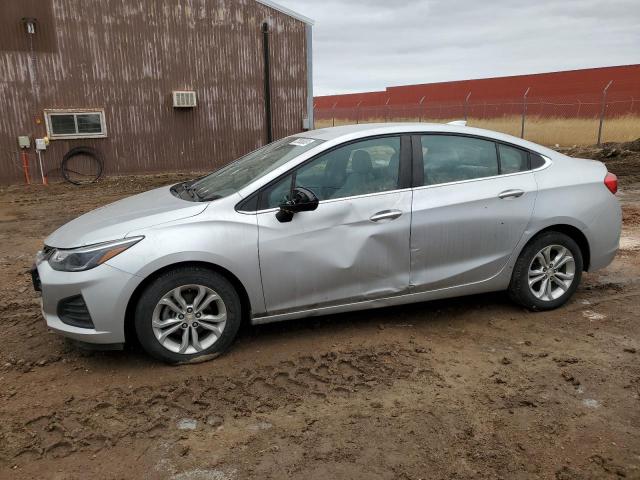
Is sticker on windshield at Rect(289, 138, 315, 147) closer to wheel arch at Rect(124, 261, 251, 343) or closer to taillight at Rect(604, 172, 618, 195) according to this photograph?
wheel arch at Rect(124, 261, 251, 343)

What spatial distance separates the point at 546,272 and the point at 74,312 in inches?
147

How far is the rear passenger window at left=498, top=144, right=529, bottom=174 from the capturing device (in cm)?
462

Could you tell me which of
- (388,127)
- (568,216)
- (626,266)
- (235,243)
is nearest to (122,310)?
(235,243)

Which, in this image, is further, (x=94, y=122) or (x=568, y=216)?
(x=94, y=122)

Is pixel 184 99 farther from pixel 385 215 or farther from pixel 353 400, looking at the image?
pixel 353 400

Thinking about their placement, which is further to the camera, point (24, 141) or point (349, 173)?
point (24, 141)

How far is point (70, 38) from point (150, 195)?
1174 centimetres

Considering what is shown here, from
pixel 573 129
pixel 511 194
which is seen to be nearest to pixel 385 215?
pixel 511 194

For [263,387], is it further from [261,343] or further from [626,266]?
[626,266]

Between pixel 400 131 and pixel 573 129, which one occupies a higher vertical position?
pixel 400 131

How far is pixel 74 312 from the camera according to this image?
3.68 metres

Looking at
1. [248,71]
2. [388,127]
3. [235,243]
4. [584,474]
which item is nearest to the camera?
[584,474]

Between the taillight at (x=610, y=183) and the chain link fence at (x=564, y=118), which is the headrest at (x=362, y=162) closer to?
the taillight at (x=610, y=183)

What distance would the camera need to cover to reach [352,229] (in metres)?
4.07
